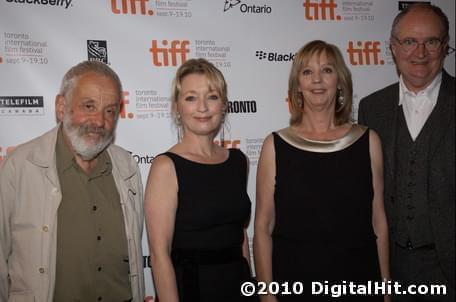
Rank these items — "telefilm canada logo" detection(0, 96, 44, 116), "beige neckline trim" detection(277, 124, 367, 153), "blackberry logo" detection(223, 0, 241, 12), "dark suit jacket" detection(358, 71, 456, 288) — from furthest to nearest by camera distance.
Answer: "blackberry logo" detection(223, 0, 241, 12) → "telefilm canada logo" detection(0, 96, 44, 116) → "beige neckline trim" detection(277, 124, 367, 153) → "dark suit jacket" detection(358, 71, 456, 288)

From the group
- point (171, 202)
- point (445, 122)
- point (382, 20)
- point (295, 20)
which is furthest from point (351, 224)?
point (382, 20)

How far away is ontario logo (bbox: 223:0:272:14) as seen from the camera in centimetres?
278

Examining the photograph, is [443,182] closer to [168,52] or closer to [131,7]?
[168,52]

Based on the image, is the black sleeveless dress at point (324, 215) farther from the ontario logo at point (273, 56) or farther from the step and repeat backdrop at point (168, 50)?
the ontario logo at point (273, 56)

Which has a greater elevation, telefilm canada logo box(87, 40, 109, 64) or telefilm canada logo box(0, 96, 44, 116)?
telefilm canada logo box(87, 40, 109, 64)

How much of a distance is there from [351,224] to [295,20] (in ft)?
5.03

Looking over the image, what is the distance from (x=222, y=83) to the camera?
6.70ft

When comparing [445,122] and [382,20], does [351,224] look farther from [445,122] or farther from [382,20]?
[382,20]

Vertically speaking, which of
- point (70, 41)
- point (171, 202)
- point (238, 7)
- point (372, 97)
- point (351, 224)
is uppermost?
point (238, 7)

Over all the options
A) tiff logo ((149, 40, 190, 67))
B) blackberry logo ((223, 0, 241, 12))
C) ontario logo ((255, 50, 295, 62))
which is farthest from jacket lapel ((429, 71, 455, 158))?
tiff logo ((149, 40, 190, 67))

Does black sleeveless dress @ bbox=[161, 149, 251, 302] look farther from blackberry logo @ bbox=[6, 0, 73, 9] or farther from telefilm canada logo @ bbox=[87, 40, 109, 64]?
blackberry logo @ bbox=[6, 0, 73, 9]

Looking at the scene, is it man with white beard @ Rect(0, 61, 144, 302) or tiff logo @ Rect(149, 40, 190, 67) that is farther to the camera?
tiff logo @ Rect(149, 40, 190, 67)

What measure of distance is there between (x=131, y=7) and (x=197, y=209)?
1432 millimetres

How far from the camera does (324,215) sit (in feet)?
6.70
